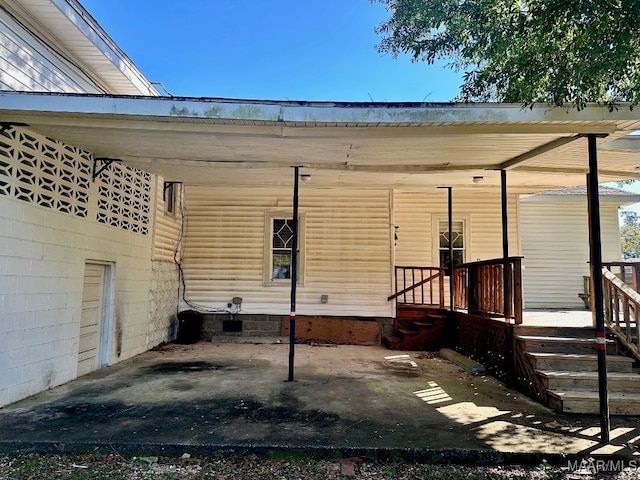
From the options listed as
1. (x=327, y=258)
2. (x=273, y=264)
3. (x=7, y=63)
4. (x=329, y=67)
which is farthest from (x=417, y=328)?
(x=329, y=67)

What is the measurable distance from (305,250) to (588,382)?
5.86 metres

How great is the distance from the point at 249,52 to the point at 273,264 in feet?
26.7

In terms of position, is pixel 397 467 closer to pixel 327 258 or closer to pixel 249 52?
pixel 327 258

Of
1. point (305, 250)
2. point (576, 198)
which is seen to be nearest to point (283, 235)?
point (305, 250)

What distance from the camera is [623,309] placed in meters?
4.85

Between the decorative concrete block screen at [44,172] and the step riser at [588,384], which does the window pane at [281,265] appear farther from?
the step riser at [588,384]

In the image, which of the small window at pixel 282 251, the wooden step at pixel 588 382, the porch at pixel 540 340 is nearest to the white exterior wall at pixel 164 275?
the small window at pixel 282 251

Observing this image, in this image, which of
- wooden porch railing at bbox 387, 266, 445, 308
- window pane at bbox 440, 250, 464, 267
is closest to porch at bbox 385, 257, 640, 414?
wooden porch railing at bbox 387, 266, 445, 308

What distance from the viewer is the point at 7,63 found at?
14.0ft

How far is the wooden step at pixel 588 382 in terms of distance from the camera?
14.4 feet

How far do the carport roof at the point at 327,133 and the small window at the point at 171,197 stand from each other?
201 centimetres

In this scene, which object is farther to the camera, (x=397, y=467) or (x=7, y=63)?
(x=7, y=63)

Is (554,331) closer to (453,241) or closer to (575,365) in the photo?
(575,365)

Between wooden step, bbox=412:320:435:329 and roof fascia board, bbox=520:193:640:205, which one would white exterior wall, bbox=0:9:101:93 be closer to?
wooden step, bbox=412:320:435:329
